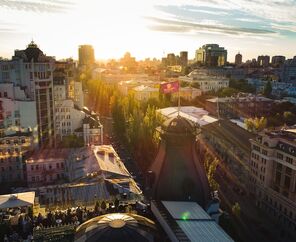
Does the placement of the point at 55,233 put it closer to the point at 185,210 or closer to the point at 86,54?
the point at 185,210

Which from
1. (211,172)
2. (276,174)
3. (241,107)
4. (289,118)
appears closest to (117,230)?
(211,172)

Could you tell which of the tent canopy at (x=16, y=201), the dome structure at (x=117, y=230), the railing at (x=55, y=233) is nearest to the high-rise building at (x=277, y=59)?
the tent canopy at (x=16, y=201)

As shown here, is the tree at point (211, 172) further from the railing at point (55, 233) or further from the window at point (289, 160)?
the railing at point (55, 233)

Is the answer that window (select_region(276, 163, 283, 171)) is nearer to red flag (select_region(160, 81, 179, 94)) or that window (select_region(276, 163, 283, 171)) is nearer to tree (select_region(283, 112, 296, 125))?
red flag (select_region(160, 81, 179, 94))

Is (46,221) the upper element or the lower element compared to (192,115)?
upper

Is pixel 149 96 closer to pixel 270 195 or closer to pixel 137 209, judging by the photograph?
pixel 270 195
